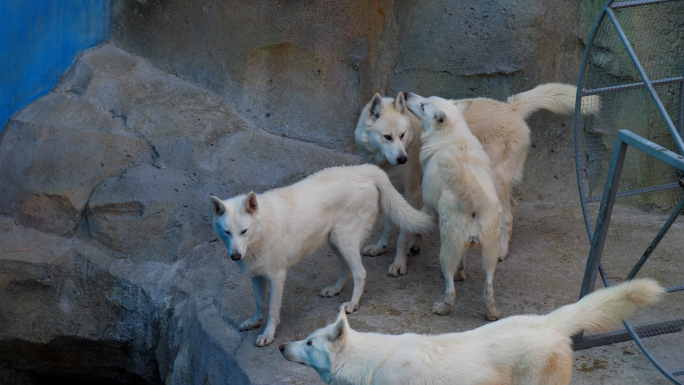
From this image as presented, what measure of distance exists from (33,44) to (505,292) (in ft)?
16.9

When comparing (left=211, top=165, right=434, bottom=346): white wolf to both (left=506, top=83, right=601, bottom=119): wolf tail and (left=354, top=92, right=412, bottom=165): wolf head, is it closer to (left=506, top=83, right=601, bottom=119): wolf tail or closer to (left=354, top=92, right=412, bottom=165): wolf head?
(left=354, top=92, right=412, bottom=165): wolf head

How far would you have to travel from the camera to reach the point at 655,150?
351cm

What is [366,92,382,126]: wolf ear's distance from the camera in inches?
238

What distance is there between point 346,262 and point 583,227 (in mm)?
2675

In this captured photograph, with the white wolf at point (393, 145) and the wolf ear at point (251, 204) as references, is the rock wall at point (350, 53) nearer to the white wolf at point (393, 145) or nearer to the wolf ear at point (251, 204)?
the white wolf at point (393, 145)

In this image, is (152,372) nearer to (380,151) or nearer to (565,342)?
(380,151)

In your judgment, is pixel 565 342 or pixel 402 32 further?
pixel 402 32

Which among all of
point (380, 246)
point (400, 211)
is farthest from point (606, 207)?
point (380, 246)

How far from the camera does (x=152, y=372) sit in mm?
6031

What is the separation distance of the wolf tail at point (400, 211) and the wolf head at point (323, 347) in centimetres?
180

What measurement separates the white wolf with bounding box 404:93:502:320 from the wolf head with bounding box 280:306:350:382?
1570 millimetres

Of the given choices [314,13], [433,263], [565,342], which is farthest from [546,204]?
[565,342]

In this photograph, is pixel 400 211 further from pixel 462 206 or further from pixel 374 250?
pixel 374 250

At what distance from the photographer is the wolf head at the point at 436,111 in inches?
214
